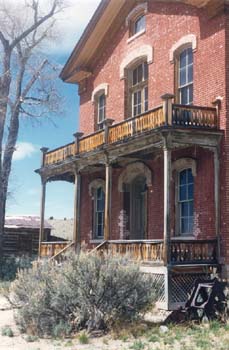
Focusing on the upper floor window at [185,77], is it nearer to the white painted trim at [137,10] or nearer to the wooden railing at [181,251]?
the white painted trim at [137,10]

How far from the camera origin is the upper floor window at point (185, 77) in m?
17.6

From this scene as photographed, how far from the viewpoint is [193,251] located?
14930 millimetres

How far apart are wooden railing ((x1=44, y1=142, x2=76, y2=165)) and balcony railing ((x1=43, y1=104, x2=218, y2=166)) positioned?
105cm

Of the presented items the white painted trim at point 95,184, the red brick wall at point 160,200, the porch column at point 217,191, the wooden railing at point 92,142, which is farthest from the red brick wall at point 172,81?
the wooden railing at point 92,142

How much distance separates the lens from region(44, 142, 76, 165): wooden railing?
804 inches

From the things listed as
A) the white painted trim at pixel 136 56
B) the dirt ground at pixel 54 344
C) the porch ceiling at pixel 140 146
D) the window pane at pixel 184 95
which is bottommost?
the dirt ground at pixel 54 344

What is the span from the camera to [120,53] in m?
21.8

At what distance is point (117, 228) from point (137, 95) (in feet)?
16.3

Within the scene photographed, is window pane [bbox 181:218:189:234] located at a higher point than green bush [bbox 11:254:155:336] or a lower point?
higher

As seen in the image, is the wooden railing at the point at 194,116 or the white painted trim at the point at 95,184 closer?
the wooden railing at the point at 194,116

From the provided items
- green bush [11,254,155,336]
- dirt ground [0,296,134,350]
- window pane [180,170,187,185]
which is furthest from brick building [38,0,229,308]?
dirt ground [0,296,134,350]

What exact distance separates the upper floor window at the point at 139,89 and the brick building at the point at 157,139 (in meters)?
0.04

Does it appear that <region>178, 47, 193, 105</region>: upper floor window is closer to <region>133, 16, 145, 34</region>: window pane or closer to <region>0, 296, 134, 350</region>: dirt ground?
<region>133, 16, 145, 34</region>: window pane

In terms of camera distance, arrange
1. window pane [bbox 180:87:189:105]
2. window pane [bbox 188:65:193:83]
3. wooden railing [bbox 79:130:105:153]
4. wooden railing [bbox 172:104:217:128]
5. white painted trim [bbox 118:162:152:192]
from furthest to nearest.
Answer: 1. white painted trim [bbox 118:162:152:192]
2. wooden railing [bbox 79:130:105:153]
3. window pane [bbox 180:87:189:105]
4. window pane [bbox 188:65:193:83]
5. wooden railing [bbox 172:104:217:128]
